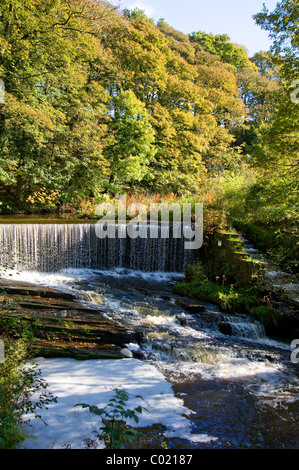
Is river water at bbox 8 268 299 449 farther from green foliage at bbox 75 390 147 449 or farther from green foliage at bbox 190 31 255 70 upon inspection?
green foliage at bbox 190 31 255 70

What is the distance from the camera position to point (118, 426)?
282 centimetres

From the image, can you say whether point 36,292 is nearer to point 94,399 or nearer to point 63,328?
point 63,328

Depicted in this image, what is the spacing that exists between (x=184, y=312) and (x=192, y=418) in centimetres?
306

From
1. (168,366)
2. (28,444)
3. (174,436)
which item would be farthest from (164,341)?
(28,444)

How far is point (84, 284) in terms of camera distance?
777 cm

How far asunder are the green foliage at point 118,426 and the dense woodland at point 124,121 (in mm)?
4390

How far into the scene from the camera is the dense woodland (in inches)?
237

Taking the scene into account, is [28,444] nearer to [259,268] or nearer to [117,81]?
[259,268]

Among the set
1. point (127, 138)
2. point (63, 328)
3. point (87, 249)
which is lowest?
point (63, 328)

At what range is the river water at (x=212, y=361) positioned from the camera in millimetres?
3125

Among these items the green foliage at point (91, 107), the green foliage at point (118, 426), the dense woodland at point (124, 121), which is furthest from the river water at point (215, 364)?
the green foliage at point (91, 107)

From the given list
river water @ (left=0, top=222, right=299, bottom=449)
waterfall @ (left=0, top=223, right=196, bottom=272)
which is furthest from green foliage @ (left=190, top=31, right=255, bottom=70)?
river water @ (left=0, top=222, right=299, bottom=449)

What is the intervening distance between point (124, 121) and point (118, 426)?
14343mm

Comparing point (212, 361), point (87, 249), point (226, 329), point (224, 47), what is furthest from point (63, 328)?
point (224, 47)
